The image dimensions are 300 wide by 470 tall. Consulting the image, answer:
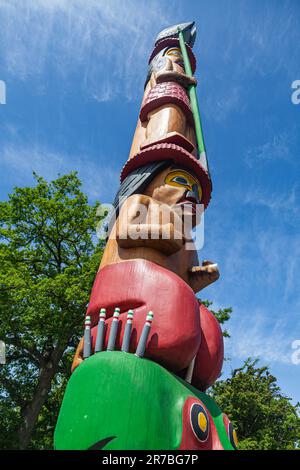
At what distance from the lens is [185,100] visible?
28.8ft

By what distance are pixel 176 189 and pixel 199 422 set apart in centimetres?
396

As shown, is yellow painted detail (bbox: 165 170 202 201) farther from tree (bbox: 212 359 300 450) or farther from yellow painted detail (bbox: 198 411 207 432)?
tree (bbox: 212 359 300 450)

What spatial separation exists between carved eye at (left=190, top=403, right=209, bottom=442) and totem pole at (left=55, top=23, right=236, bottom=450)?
1 cm

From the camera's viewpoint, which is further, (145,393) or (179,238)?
(179,238)

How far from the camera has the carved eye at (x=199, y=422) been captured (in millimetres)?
4148

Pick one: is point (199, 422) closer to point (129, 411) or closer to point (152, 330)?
point (129, 411)

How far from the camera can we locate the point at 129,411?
3801 mm

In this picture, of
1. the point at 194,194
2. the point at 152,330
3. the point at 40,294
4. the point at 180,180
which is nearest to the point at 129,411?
the point at 152,330

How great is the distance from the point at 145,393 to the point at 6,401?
10990 millimetres

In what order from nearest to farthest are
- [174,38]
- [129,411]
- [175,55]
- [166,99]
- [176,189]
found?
[129,411] < [176,189] < [166,99] < [175,55] < [174,38]

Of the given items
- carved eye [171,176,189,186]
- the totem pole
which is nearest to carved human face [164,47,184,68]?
the totem pole

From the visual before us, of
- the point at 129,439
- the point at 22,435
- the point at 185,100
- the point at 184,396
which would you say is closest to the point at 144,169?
the point at 185,100

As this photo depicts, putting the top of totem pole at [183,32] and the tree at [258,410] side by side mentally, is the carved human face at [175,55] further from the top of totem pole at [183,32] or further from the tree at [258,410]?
the tree at [258,410]
